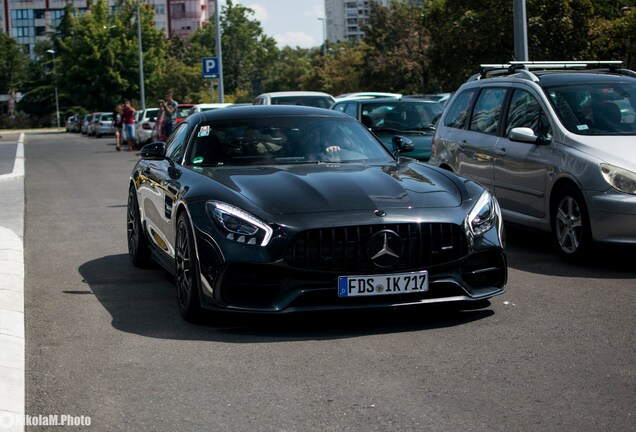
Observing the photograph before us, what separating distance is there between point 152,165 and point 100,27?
75.8 meters

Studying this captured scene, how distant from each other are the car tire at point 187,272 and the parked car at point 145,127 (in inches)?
1216

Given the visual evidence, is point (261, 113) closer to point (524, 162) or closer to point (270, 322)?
point (270, 322)

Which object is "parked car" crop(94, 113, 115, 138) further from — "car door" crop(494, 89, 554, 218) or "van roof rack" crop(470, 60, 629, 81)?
"car door" crop(494, 89, 554, 218)

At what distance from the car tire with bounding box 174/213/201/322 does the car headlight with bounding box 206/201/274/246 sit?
0.28 meters

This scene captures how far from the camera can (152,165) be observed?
896 cm

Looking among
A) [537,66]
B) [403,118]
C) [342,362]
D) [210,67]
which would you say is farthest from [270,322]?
[210,67]

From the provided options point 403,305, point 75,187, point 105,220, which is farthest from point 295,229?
point 75,187

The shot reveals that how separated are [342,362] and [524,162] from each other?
4.96m

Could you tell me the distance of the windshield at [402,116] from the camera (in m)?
17.7

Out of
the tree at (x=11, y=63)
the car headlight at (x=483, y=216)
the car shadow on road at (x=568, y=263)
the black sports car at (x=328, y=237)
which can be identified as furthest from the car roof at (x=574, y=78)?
the tree at (x=11, y=63)

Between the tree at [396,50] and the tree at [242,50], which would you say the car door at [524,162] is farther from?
→ the tree at [242,50]

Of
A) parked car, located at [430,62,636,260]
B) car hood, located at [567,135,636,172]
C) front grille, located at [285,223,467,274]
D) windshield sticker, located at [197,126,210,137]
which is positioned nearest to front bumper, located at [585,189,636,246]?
parked car, located at [430,62,636,260]

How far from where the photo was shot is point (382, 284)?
6.46 m

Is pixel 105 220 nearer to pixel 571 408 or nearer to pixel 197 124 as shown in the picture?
pixel 197 124
